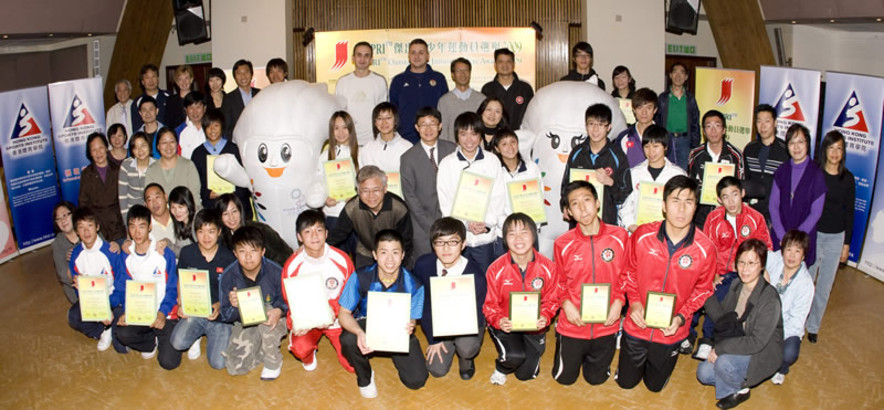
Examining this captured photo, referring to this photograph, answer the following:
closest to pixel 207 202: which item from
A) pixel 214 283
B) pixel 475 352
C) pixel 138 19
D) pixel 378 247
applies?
pixel 214 283

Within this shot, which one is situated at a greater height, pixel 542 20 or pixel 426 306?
pixel 542 20

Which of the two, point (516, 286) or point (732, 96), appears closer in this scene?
point (516, 286)

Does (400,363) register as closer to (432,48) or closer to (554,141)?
(554,141)

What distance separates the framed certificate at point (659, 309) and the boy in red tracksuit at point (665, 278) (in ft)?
0.23

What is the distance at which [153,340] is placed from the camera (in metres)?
4.74

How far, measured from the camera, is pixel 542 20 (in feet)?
31.8

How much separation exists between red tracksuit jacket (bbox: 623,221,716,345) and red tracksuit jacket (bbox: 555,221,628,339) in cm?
7

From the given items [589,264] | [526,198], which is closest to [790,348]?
[589,264]

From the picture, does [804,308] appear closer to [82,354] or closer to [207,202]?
[207,202]

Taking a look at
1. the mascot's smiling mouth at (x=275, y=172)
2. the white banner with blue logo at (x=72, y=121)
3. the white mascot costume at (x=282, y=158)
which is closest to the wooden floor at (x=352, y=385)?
the white mascot costume at (x=282, y=158)

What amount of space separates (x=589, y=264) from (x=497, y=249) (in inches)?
36.2

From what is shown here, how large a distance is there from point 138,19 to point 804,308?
10.3 metres

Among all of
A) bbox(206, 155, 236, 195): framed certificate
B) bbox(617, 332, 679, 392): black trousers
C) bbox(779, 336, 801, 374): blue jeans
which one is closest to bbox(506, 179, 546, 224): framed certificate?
bbox(617, 332, 679, 392): black trousers

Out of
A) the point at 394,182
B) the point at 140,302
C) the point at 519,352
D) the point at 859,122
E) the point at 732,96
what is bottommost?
the point at 519,352
